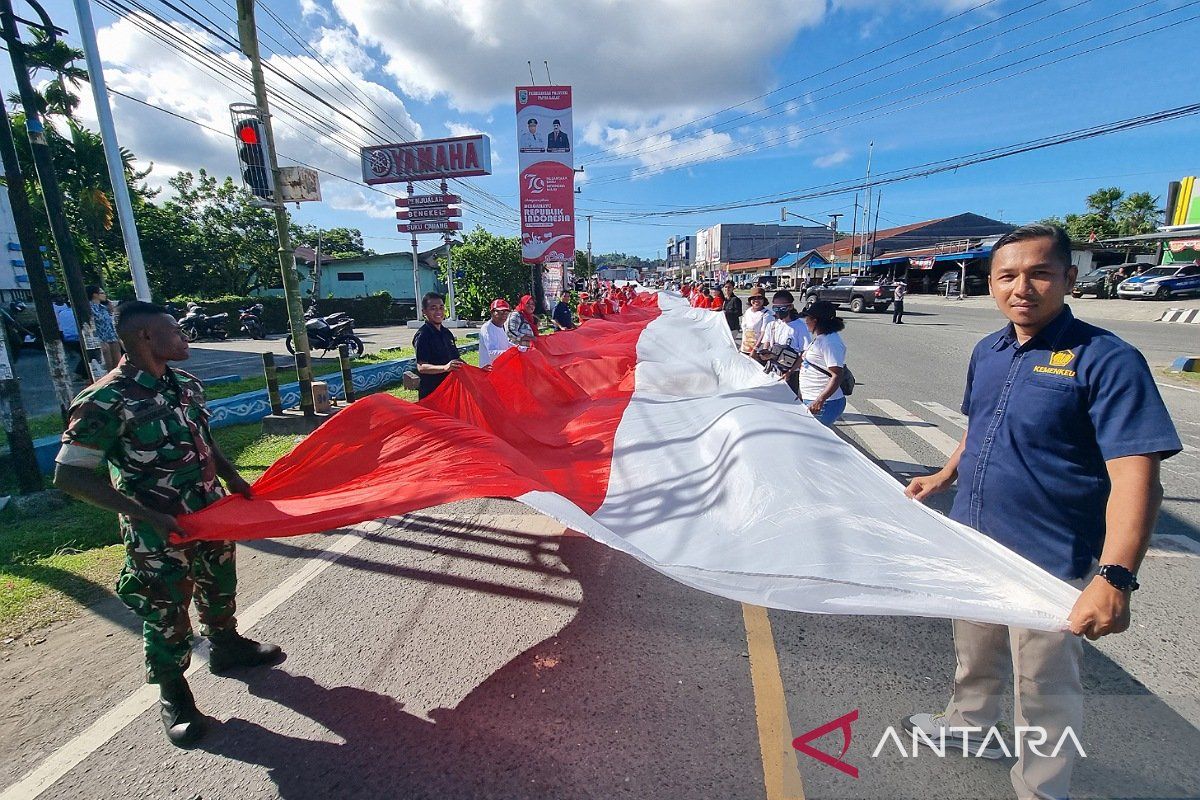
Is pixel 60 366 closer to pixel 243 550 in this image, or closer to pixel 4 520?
pixel 4 520

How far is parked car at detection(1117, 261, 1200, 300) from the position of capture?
22094 millimetres

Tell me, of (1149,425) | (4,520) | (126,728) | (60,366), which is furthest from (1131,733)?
(60,366)

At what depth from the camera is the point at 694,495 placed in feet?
9.77

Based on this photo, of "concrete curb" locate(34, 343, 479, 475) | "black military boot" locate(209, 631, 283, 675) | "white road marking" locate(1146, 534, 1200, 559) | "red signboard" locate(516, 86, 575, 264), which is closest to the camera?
"black military boot" locate(209, 631, 283, 675)

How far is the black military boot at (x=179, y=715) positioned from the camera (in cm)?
218

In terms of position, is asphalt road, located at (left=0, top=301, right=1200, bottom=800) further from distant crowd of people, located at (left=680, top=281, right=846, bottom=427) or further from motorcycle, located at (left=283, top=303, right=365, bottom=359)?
motorcycle, located at (left=283, top=303, right=365, bottom=359)

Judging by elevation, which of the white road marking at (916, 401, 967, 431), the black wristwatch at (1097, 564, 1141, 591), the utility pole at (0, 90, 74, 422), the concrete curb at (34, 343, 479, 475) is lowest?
the white road marking at (916, 401, 967, 431)

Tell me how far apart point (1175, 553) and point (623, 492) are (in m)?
3.76

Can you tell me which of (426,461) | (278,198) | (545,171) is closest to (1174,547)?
(426,461)

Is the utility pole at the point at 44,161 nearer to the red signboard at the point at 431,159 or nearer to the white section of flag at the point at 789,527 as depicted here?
the white section of flag at the point at 789,527

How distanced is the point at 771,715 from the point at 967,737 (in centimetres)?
73

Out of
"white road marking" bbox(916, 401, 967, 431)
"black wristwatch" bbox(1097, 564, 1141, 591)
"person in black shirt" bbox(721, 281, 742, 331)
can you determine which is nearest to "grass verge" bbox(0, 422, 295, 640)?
"black wristwatch" bbox(1097, 564, 1141, 591)

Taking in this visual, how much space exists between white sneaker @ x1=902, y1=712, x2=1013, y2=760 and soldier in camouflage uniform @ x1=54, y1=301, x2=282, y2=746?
9.81ft

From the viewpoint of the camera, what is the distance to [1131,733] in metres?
2.11
